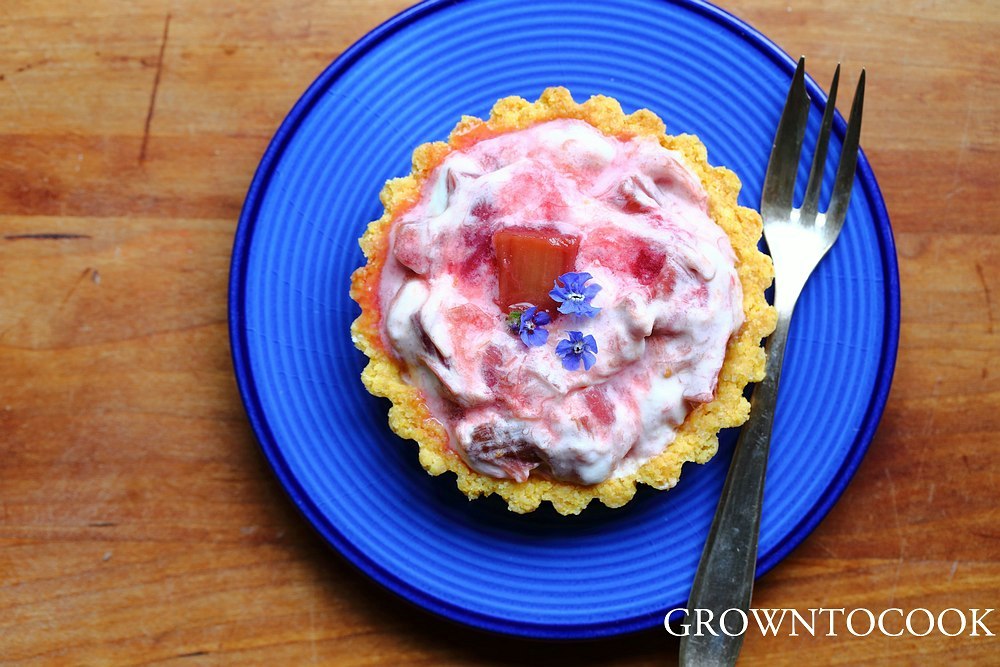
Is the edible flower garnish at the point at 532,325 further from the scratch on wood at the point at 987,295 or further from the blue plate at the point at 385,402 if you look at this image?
the scratch on wood at the point at 987,295

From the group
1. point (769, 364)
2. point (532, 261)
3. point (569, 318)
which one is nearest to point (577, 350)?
point (569, 318)

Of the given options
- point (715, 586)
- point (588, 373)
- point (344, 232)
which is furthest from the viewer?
point (344, 232)

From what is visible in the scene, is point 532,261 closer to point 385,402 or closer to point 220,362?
point 385,402

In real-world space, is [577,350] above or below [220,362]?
above

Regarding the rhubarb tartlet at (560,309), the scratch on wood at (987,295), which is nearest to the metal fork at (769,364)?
the rhubarb tartlet at (560,309)

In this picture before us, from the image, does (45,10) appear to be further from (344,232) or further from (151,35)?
(344,232)

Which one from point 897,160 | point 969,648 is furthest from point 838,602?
point 897,160

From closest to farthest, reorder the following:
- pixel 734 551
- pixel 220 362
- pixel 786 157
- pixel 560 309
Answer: pixel 560 309
pixel 734 551
pixel 786 157
pixel 220 362

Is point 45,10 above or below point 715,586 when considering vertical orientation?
above
